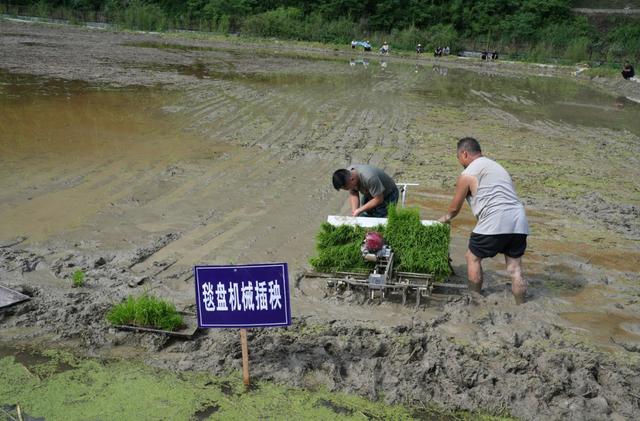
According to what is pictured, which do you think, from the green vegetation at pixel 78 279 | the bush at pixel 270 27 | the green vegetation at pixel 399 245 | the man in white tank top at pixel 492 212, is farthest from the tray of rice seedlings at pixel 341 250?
the bush at pixel 270 27

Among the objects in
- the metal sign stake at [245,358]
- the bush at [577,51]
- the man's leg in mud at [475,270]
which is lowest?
the metal sign stake at [245,358]

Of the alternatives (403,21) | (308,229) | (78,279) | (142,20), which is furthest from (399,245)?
(403,21)

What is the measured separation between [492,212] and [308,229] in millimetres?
2676

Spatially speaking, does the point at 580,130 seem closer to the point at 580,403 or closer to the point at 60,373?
the point at 580,403

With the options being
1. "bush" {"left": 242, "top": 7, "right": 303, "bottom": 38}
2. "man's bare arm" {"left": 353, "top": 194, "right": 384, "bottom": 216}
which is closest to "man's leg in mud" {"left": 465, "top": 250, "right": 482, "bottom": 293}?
"man's bare arm" {"left": 353, "top": 194, "right": 384, "bottom": 216}

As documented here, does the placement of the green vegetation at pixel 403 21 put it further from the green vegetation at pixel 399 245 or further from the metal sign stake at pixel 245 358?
the metal sign stake at pixel 245 358

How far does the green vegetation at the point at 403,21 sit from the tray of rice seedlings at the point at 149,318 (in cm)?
4292

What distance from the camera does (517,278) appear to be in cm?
520

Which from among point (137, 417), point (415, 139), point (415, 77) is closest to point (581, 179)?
point (415, 139)

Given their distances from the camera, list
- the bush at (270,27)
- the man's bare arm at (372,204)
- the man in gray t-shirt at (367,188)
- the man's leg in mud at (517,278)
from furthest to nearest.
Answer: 1. the bush at (270,27)
2. the man's bare arm at (372,204)
3. the man in gray t-shirt at (367,188)
4. the man's leg in mud at (517,278)

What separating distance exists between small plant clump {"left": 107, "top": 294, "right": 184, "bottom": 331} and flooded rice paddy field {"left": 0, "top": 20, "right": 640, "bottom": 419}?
0.36ft

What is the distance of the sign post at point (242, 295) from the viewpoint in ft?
12.4

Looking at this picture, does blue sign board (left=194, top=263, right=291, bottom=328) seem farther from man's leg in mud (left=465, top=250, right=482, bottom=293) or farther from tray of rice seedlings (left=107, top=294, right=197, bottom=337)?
man's leg in mud (left=465, top=250, right=482, bottom=293)

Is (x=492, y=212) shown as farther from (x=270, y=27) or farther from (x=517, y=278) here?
(x=270, y=27)
